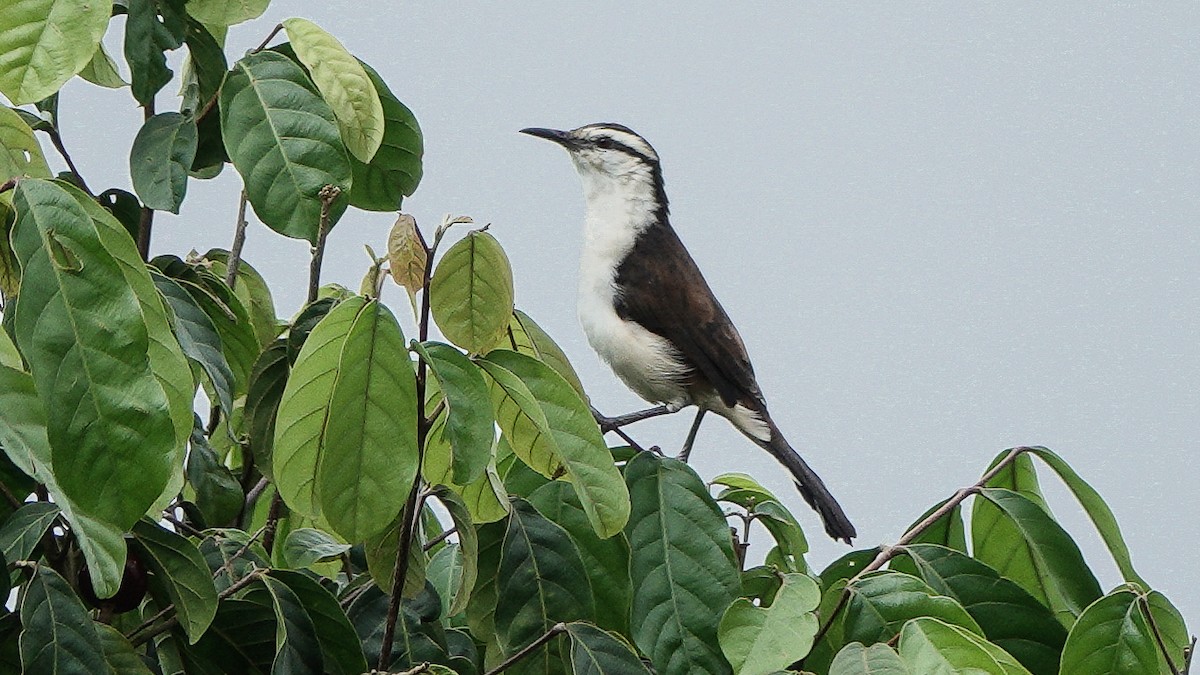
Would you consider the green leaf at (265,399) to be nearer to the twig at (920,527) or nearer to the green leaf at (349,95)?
the green leaf at (349,95)

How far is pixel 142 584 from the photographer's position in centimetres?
165

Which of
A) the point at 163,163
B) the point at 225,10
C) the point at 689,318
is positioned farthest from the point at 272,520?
the point at 689,318

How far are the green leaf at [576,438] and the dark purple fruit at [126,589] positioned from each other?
0.49 m

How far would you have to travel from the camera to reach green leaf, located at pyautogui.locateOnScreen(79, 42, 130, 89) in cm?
235

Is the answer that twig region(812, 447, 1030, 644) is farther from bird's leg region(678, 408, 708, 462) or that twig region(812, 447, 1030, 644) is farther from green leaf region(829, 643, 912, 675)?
bird's leg region(678, 408, 708, 462)

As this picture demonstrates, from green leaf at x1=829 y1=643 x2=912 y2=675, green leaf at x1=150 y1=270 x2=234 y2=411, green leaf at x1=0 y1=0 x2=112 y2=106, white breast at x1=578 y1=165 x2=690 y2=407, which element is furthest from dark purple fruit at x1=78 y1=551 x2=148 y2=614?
white breast at x1=578 y1=165 x2=690 y2=407

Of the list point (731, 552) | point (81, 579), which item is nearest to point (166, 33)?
point (81, 579)

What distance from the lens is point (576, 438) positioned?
1.50 metres

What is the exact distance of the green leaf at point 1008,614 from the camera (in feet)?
5.71

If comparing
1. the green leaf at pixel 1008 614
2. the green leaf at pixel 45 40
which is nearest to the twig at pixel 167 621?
the green leaf at pixel 45 40

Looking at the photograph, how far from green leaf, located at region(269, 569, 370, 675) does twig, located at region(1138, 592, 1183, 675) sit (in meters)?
0.89

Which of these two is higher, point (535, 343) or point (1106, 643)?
point (535, 343)

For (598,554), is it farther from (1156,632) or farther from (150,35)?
(150,35)

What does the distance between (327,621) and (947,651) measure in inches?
27.0
